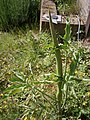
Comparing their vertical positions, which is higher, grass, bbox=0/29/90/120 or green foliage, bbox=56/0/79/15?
green foliage, bbox=56/0/79/15

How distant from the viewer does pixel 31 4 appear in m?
4.99

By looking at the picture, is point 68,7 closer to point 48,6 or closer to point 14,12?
point 48,6

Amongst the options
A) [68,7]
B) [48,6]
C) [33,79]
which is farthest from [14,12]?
[33,79]

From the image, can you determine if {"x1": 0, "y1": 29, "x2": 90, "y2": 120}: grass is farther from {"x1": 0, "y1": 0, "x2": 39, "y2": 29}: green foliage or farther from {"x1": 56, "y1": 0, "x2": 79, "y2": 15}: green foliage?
{"x1": 56, "y1": 0, "x2": 79, "y2": 15}: green foliage

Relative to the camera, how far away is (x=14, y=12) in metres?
4.73

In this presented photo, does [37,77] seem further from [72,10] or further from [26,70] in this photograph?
[72,10]

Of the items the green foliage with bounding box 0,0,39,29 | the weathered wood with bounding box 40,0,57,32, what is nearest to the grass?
Answer: the green foliage with bounding box 0,0,39,29

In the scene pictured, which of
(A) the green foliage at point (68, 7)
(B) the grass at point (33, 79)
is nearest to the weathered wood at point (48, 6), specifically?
(A) the green foliage at point (68, 7)

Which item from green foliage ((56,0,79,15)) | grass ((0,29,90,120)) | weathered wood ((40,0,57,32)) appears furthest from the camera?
green foliage ((56,0,79,15))

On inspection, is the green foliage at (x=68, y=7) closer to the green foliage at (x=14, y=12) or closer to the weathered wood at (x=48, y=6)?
the weathered wood at (x=48, y=6)

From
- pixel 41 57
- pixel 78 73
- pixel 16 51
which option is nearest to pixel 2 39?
pixel 16 51

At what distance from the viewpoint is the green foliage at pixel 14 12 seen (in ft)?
15.4

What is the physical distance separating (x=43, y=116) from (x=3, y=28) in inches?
87.1

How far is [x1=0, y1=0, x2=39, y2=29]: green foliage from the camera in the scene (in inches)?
185
